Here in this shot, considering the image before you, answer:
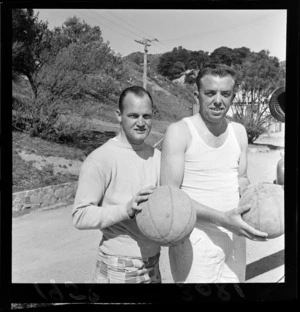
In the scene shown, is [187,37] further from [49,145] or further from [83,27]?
[49,145]

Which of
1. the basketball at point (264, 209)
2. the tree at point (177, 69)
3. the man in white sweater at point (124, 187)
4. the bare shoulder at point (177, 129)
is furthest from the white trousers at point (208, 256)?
the tree at point (177, 69)

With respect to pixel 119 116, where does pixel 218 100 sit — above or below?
above

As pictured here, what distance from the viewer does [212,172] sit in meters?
3.83

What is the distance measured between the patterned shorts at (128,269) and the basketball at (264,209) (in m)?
0.81

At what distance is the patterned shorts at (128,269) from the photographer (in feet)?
11.9

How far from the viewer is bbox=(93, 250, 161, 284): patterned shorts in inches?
143

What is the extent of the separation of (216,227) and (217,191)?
0.99 feet

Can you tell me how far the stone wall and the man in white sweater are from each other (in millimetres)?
478

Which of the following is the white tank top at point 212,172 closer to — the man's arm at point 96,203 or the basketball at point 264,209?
the basketball at point 264,209

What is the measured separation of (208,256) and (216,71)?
1513mm

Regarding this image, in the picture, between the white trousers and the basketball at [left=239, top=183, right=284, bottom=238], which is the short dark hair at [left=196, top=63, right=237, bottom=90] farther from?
the white trousers

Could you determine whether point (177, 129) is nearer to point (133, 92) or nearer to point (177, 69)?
point (133, 92)

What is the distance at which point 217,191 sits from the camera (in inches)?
151

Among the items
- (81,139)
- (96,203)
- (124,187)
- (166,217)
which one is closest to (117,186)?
(124,187)
